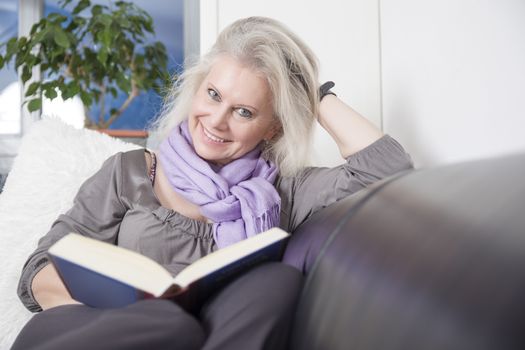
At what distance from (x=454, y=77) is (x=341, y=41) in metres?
0.57

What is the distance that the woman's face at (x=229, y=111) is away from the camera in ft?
3.80

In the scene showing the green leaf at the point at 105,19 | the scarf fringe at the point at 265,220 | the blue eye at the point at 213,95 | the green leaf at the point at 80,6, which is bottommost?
the scarf fringe at the point at 265,220

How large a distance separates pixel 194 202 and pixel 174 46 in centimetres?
317

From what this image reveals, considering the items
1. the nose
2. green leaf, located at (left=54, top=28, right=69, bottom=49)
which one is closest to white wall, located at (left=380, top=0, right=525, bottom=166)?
the nose

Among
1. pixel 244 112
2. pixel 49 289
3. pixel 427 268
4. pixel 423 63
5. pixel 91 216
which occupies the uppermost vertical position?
pixel 423 63

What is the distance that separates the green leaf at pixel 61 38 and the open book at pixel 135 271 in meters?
1.65

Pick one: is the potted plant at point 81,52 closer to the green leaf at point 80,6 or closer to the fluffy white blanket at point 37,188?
the green leaf at point 80,6

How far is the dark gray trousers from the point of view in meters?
0.62

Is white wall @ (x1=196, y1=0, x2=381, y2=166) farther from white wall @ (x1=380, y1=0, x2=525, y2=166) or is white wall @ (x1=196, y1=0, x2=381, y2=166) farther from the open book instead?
the open book

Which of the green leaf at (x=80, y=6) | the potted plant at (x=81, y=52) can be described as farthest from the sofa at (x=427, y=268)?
the green leaf at (x=80, y=6)

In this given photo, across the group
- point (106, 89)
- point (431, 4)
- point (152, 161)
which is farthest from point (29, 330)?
point (106, 89)

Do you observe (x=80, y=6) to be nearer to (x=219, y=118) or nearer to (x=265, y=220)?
(x=219, y=118)

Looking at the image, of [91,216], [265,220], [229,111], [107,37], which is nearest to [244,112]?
[229,111]

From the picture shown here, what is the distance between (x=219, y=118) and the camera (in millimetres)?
1156
